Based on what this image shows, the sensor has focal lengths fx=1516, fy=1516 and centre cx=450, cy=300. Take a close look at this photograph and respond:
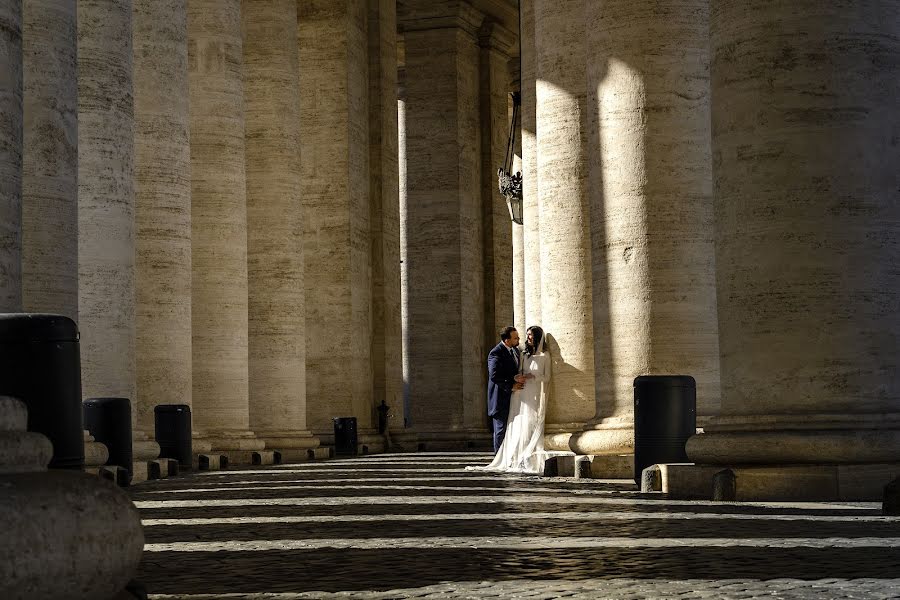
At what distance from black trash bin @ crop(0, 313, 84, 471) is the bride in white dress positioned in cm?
1616

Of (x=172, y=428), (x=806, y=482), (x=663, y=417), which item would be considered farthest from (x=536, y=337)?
(x=806, y=482)

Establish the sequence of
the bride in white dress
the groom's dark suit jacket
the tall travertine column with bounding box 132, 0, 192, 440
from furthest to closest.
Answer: the tall travertine column with bounding box 132, 0, 192, 440, the groom's dark suit jacket, the bride in white dress

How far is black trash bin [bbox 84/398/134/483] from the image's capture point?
96.0 feet

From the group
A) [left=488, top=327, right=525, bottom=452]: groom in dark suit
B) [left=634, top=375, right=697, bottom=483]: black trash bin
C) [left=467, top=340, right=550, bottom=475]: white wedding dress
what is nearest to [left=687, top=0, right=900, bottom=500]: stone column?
[left=634, top=375, right=697, bottom=483]: black trash bin

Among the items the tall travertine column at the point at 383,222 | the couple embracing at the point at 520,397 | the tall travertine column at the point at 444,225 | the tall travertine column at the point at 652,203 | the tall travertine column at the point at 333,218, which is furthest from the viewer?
the tall travertine column at the point at 444,225

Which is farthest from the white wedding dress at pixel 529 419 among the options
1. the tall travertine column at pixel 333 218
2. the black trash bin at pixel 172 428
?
the tall travertine column at pixel 333 218

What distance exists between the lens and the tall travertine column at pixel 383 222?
202ft

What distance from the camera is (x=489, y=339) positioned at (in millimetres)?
74125

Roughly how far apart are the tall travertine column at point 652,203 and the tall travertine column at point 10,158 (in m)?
11.3

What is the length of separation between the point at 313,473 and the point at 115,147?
983 centimetres

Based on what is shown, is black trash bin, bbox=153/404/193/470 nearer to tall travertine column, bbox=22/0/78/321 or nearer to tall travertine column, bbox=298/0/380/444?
tall travertine column, bbox=22/0/78/321

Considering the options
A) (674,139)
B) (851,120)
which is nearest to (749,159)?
(851,120)

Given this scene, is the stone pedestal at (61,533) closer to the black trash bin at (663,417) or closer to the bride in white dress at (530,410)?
the black trash bin at (663,417)

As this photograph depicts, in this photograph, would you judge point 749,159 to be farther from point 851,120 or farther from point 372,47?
point 372,47
